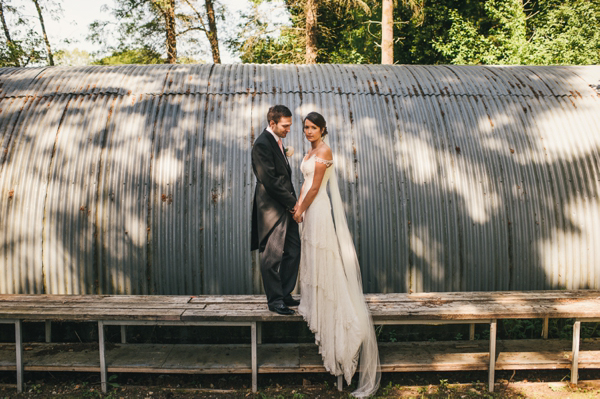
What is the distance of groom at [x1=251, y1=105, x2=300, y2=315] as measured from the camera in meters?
4.42

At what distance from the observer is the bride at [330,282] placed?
4.39 meters

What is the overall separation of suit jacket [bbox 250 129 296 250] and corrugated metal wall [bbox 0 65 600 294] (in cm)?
139

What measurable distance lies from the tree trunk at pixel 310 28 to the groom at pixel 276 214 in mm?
14718

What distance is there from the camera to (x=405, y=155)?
625 cm

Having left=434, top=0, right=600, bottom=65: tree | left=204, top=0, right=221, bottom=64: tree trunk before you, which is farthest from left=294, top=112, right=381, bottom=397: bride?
left=204, top=0, right=221, bottom=64: tree trunk

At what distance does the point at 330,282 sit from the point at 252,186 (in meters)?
2.11

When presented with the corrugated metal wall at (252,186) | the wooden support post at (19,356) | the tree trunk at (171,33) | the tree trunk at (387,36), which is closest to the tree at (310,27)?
the tree trunk at (387,36)

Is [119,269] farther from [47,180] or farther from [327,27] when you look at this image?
[327,27]

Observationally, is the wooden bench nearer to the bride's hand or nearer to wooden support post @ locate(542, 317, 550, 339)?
wooden support post @ locate(542, 317, 550, 339)

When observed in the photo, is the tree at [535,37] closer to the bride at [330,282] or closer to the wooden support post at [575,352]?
the wooden support post at [575,352]

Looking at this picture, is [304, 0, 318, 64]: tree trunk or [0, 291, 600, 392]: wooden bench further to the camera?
[304, 0, 318, 64]: tree trunk

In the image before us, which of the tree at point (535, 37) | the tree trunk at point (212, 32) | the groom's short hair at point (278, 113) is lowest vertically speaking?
the groom's short hair at point (278, 113)

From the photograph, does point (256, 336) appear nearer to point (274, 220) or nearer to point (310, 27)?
point (274, 220)

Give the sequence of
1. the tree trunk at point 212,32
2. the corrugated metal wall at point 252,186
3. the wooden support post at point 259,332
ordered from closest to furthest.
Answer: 1. the wooden support post at point 259,332
2. the corrugated metal wall at point 252,186
3. the tree trunk at point 212,32
